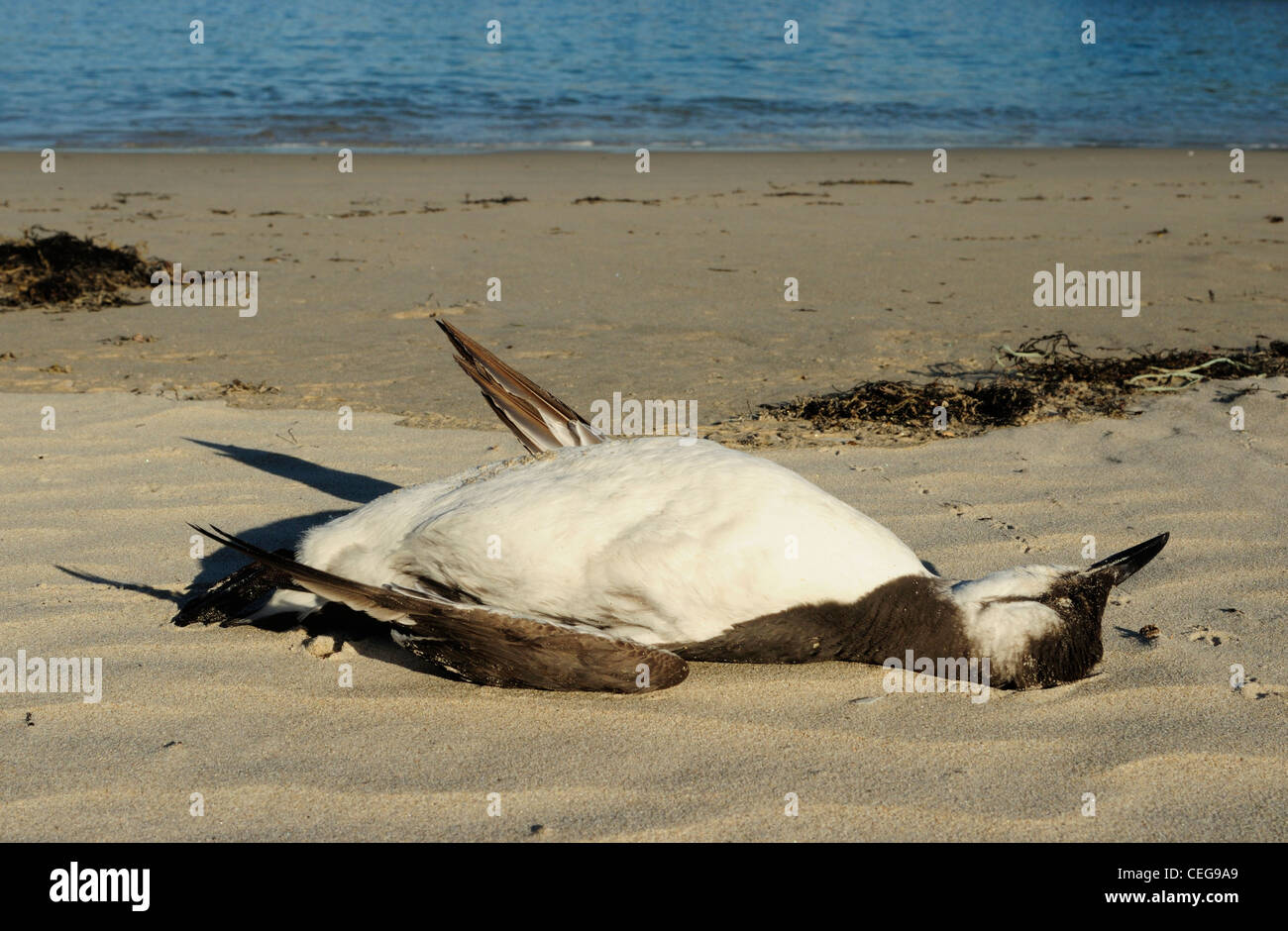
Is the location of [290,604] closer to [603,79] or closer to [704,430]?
[704,430]

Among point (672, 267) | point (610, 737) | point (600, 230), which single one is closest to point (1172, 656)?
point (610, 737)

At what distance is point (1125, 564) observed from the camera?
3016mm

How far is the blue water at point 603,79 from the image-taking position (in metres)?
17.0

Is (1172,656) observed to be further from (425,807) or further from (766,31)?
(766,31)

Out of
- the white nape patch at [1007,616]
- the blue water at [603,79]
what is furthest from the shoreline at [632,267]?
the blue water at [603,79]

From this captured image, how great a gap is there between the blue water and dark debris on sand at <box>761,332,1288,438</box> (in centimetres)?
1096

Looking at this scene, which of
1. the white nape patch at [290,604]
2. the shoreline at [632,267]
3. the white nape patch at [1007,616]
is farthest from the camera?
the shoreline at [632,267]

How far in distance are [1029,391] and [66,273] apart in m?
6.06

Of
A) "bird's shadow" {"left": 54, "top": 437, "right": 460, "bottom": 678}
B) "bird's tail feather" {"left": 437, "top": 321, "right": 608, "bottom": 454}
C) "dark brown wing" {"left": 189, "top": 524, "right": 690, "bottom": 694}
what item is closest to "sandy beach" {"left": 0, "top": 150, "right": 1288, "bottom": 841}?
"bird's shadow" {"left": 54, "top": 437, "right": 460, "bottom": 678}

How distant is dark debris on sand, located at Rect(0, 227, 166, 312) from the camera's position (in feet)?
24.0

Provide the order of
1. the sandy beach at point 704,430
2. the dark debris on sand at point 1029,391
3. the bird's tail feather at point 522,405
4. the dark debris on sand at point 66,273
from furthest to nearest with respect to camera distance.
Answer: the dark debris on sand at point 66,273 → the dark debris on sand at point 1029,391 → the bird's tail feather at point 522,405 → the sandy beach at point 704,430

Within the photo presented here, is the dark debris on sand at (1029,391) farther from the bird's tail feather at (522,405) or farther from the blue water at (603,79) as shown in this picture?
the blue water at (603,79)

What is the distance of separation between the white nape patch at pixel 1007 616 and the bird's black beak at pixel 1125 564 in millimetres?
118

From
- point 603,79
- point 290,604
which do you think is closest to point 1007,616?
point 290,604
